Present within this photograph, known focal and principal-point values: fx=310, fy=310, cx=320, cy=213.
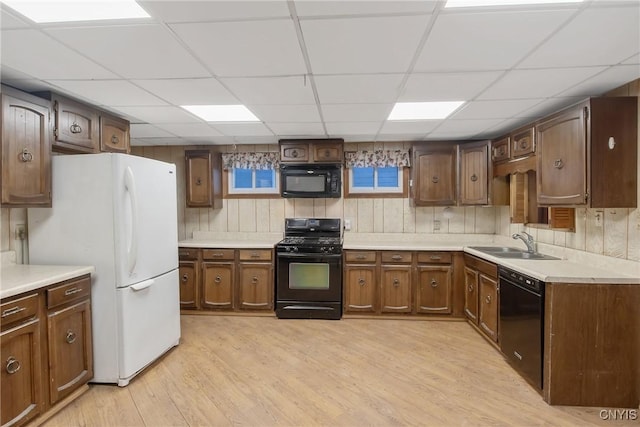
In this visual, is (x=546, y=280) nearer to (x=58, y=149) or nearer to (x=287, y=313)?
(x=287, y=313)

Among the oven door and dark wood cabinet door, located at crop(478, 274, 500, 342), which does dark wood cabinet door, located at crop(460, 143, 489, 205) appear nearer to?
dark wood cabinet door, located at crop(478, 274, 500, 342)

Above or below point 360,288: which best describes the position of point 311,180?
above

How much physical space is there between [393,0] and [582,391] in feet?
8.83

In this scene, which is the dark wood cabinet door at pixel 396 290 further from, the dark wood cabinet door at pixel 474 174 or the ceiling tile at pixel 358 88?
the ceiling tile at pixel 358 88

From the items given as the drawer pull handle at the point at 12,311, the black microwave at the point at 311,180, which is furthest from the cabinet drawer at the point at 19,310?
the black microwave at the point at 311,180

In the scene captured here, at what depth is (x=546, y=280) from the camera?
83.7 inches

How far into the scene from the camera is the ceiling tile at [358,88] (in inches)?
79.8

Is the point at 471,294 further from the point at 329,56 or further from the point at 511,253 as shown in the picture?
the point at 329,56

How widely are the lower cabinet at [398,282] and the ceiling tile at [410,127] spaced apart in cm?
141

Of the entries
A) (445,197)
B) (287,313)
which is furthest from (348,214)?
(287,313)

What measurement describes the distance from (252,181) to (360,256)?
1.89 metres

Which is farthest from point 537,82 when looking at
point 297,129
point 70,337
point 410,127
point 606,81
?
point 70,337

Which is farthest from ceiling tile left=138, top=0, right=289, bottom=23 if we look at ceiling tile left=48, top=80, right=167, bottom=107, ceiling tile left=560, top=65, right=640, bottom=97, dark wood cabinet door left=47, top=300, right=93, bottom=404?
ceiling tile left=560, top=65, right=640, bottom=97

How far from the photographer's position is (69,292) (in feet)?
6.89
